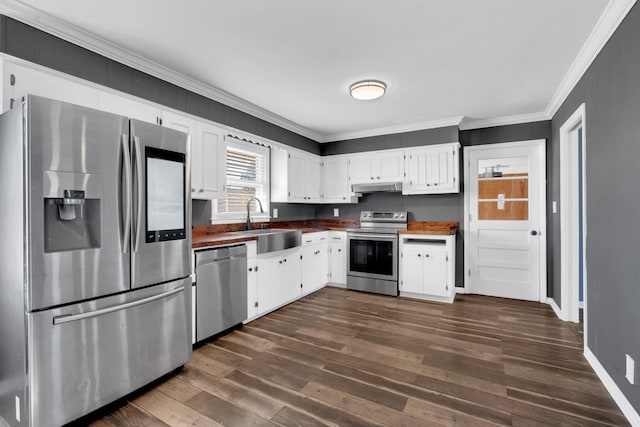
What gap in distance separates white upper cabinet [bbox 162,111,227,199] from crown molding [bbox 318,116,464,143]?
2.29m

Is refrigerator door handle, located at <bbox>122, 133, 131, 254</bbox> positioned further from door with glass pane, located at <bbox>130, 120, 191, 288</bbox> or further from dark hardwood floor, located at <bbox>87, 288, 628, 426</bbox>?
dark hardwood floor, located at <bbox>87, 288, 628, 426</bbox>

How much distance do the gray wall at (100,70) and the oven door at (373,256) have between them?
2.29m

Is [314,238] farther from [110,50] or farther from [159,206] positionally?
[110,50]

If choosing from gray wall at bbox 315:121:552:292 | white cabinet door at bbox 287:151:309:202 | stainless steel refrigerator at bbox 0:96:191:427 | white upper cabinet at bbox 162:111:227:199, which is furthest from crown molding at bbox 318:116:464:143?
stainless steel refrigerator at bbox 0:96:191:427

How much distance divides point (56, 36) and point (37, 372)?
7.07 feet

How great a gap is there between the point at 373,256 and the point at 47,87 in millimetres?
3855

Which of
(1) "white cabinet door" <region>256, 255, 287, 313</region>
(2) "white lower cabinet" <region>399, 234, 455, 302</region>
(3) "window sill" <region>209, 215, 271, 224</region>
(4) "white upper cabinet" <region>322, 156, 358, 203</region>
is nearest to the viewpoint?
(1) "white cabinet door" <region>256, 255, 287, 313</region>

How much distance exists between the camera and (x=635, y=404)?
1762 mm

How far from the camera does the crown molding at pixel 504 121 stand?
4.10 meters

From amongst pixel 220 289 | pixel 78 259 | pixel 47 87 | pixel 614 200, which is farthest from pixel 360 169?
pixel 78 259

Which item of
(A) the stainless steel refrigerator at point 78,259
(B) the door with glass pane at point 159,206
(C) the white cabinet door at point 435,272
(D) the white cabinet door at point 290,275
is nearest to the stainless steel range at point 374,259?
(C) the white cabinet door at point 435,272

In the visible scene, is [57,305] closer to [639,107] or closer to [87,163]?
[87,163]

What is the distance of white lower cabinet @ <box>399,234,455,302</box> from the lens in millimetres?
4059

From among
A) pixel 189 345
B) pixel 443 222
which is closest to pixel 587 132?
pixel 443 222
